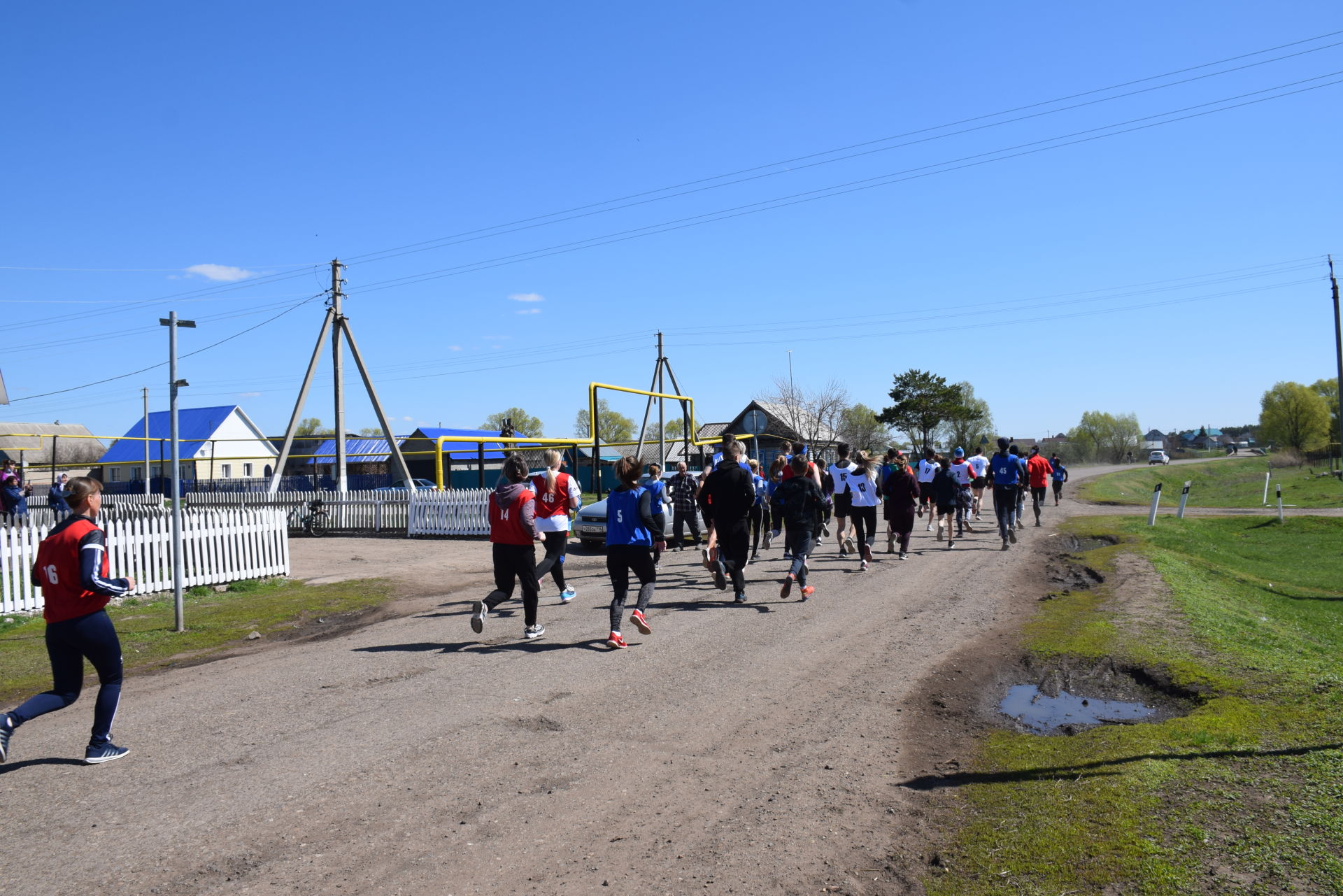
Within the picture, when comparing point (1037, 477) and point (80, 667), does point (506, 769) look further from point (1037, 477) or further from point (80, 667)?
point (1037, 477)

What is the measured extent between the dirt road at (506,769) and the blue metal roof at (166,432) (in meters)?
48.7

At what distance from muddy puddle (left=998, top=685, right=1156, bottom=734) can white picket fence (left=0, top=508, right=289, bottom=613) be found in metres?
11.4

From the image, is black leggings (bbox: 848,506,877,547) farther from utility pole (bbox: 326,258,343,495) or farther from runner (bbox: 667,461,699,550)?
utility pole (bbox: 326,258,343,495)

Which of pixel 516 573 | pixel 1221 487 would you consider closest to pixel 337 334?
pixel 516 573

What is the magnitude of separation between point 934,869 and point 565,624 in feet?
20.2

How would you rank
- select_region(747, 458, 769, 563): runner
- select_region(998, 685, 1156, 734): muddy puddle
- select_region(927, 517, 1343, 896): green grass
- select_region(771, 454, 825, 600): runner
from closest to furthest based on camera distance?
select_region(927, 517, 1343, 896): green grass
select_region(998, 685, 1156, 734): muddy puddle
select_region(771, 454, 825, 600): runner
select_region(747, 458, 769, 563): runner

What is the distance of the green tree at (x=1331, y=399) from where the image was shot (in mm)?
88500

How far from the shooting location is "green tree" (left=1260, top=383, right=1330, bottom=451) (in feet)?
297

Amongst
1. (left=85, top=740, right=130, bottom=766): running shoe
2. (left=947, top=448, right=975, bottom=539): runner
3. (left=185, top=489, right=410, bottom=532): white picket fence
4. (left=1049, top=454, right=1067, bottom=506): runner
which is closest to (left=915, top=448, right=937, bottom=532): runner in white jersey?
(left=947, top=448, right=975, bottom=539): runner

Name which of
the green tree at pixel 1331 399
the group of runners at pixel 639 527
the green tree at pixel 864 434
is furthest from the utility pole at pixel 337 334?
the green tree at pixel 1331 399

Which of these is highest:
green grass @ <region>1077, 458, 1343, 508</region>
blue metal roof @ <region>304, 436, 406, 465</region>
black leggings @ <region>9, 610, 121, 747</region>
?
blue metal roof @ <region>304, 436, 406, 465</region>

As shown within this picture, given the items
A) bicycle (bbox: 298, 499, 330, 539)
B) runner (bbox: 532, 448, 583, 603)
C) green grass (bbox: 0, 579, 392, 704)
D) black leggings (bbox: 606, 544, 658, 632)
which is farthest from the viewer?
bicycle (bbox: 298, 499, 330, 539)

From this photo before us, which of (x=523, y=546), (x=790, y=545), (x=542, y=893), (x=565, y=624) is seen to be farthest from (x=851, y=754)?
(x=790, y=545)

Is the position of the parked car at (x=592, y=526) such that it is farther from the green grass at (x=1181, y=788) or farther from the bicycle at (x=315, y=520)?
the bicycle at (x=315, y=520)
